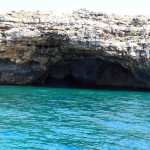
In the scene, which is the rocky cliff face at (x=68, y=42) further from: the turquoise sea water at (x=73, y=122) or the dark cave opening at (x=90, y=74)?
the turquoise sea water at (x=73, y=122)

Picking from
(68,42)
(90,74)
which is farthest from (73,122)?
(90,74)

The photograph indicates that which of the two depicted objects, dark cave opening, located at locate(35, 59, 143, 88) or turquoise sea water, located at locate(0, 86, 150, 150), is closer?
turquoise sea water, located at locate(0, 86, 150, 150)

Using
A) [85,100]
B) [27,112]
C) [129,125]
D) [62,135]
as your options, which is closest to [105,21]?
[85,100]

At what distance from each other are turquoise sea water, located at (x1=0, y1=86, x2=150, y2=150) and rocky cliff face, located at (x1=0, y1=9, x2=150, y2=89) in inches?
369

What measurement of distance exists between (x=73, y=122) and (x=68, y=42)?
2531 centimetres

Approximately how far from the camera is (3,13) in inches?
2110

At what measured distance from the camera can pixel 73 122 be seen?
91.4 feet

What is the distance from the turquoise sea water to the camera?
21672mm

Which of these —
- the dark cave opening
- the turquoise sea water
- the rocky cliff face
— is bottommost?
the turquoise sea water

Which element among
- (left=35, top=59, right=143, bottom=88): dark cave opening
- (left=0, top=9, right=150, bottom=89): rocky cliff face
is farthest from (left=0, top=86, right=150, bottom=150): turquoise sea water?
(left=35, top=59, right=143, bottom=88): dark cave opening

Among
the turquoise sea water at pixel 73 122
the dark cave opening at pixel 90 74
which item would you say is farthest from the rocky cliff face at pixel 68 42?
the turquoise sea water at pixel 73 122

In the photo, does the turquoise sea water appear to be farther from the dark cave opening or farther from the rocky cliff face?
the dark cave opening

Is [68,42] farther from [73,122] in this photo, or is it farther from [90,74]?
[73,122]

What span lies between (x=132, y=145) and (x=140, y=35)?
104 ft
